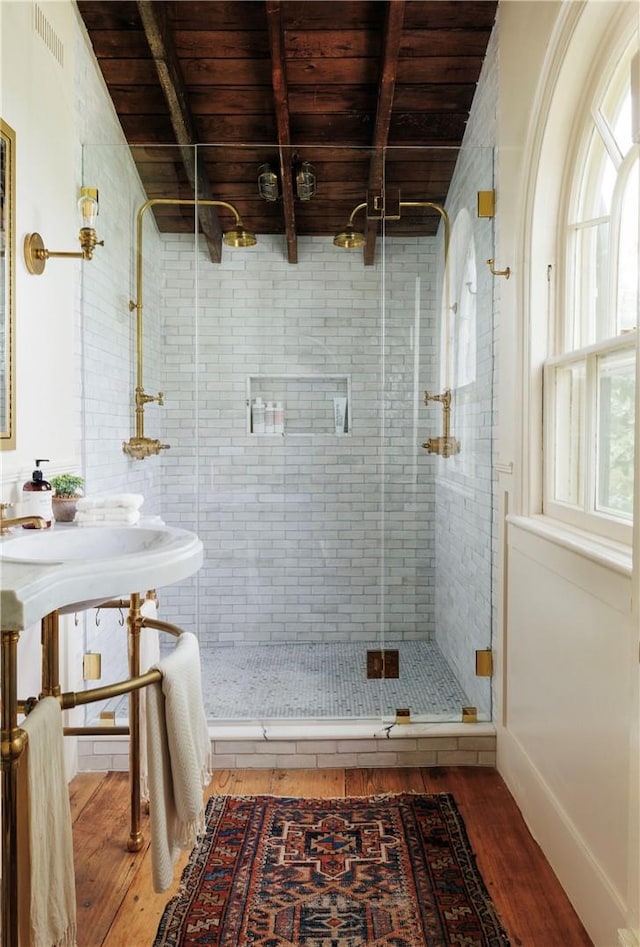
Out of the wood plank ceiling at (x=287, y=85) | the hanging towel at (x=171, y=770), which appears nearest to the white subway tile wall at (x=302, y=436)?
the wood plank ceiling at (x=287, y=85)

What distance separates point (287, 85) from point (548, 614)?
2407mm

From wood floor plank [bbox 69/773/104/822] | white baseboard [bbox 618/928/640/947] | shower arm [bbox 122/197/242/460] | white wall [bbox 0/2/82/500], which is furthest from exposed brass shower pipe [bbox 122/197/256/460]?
white baseboard [bbox 618/928/640/947]

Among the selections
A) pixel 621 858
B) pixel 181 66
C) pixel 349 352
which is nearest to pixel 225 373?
pixel 349 352

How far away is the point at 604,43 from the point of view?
182 cm

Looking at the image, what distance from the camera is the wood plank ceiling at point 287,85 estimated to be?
269 centimetres

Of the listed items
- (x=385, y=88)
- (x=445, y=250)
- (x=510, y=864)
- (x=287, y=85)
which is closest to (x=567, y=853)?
(x=510, y=864)

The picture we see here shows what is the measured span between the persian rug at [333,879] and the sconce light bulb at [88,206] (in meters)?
1.92

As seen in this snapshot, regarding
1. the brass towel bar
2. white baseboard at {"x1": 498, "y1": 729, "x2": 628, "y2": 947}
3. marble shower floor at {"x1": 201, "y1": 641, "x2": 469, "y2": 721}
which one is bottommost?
white baseboard at {"x1": 498, "y1": 729, "x2": 628, "y2": 947}

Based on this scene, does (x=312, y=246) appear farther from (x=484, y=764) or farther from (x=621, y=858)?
(x=621, y=858)

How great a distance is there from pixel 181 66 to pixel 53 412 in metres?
1.61

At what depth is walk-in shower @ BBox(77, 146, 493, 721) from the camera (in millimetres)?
2684

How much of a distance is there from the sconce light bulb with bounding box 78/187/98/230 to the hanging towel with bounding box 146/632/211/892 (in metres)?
1.48

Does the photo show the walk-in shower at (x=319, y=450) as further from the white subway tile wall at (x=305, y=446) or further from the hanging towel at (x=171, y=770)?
the hanging towel at (x=171, y=770)

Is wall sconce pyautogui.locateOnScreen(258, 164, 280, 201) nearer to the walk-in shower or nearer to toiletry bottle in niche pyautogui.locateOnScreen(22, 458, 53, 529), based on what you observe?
the walk-in shower
